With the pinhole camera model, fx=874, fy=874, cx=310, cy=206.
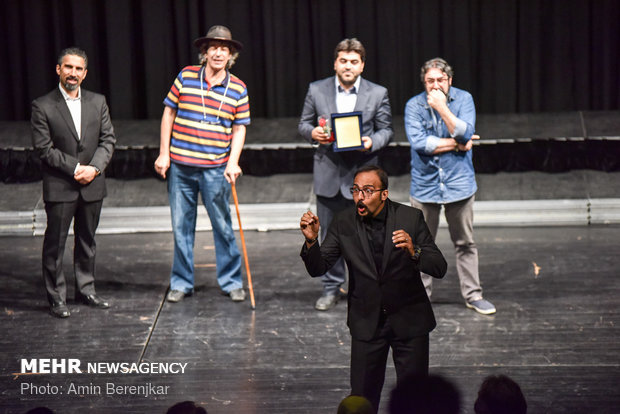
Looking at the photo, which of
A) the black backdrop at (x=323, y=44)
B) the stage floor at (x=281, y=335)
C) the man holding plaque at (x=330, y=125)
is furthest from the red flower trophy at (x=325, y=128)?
the black backdrop at (x=323, y=44)

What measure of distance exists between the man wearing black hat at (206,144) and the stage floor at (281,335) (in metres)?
0.35

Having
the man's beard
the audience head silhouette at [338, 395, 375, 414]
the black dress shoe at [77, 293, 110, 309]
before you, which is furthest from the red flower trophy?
the audience head silhouette at [338, 395, 375, 414]

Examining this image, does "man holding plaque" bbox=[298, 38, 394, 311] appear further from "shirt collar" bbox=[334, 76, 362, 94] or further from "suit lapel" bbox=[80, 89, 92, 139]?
"suit lapel" bbox=[80, 89, 92, 139]

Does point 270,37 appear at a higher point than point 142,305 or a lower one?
higher

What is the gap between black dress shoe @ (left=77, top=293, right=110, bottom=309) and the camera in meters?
5.28

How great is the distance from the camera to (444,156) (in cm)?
493

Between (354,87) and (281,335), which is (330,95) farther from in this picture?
(281,335)

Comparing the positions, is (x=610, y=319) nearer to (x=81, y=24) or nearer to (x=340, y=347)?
(x=340, y=347)

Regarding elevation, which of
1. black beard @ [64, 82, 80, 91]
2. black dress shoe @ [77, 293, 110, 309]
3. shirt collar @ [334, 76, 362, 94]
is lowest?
black dress shoe @ [77, 293, 110, 309]

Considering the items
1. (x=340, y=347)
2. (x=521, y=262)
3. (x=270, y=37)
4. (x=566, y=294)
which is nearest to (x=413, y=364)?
(x=340, y=347)

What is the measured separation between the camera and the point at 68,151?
16.4 ft

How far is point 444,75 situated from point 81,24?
5544mm

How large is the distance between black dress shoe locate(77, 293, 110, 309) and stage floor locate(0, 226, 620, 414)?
0.06m

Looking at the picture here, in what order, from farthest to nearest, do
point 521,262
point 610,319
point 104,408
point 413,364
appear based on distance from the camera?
1. point 521,262
2. point 610,319
3. point 104,408
4. point 413,364
